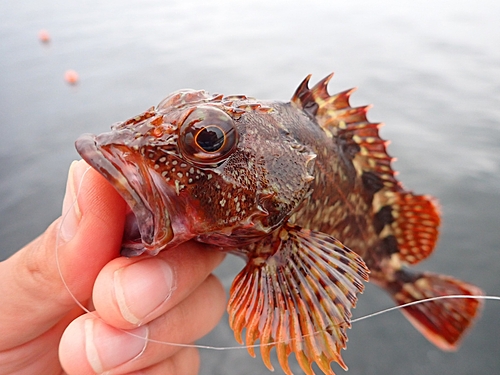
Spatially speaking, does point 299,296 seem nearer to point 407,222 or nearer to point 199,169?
point 199,169

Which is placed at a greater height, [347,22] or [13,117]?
[347,22]

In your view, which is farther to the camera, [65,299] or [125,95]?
[125,95]

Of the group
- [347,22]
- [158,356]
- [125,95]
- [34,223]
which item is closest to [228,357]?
[158,356]

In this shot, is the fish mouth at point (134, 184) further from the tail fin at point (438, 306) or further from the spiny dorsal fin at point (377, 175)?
the tail fin at point (438, 306)

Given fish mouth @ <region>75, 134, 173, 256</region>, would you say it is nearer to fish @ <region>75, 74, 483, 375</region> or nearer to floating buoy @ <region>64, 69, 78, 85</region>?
fish @ <region>75, 74, 483, 375</region>

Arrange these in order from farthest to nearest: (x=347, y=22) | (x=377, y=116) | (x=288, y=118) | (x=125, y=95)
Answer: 1. (x=347, y=22)
2. (x=125, y=95)
3. (x=377, y=116)
4. (x=288, y=118)

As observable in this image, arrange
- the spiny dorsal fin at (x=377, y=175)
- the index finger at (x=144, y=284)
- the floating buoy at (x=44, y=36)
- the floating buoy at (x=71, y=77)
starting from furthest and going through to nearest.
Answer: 1. the floating buoy at (x=44, y=36)
2. the floating buoy at (x=71, y=77)
3. the spiny dorsal fin at (x=377, y=175)
4. the index finger at (x=144, y=284)

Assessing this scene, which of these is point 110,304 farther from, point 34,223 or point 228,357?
point 34,223

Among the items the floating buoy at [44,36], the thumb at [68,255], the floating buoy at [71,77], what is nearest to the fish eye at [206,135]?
the thumb at [68,255]
